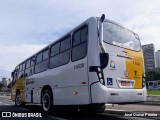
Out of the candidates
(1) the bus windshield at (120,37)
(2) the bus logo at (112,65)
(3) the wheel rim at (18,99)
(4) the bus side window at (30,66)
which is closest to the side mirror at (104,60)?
(2) the bus logo at (112,65)

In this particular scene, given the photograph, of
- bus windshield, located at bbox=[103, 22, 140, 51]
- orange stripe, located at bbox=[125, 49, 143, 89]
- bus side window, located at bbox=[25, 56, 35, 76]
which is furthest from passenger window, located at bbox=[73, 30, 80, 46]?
bus side window, located at bbox=[25, 56, 35, 76]

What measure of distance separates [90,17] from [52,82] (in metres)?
3.52

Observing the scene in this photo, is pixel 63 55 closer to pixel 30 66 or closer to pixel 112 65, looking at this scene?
pixel 112 65

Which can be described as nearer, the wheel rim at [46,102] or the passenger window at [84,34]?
the passenger window at [84,34]

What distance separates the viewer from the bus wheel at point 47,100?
11.6 m

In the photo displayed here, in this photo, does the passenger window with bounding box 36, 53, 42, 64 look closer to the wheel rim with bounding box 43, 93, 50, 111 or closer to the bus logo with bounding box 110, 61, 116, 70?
the wheel rim with bounding box 43, 93, 50, 111

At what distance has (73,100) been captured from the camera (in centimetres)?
952

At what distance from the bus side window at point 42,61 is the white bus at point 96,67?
1003mm

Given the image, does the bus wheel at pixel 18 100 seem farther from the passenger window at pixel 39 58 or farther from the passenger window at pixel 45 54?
the passenger window at pixel 45 54

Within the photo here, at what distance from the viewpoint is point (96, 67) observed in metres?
8.49

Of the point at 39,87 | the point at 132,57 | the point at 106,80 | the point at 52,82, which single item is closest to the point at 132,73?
the point at 132,57

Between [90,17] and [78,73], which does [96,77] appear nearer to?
[78,73]

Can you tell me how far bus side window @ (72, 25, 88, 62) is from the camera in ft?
30.1

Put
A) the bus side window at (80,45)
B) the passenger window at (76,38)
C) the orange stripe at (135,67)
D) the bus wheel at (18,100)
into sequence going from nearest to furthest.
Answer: the bus side window at (80,45) < the orange stripe at (135,67) < the passenger window at (76,38) < the bus wheel at (18,100)
